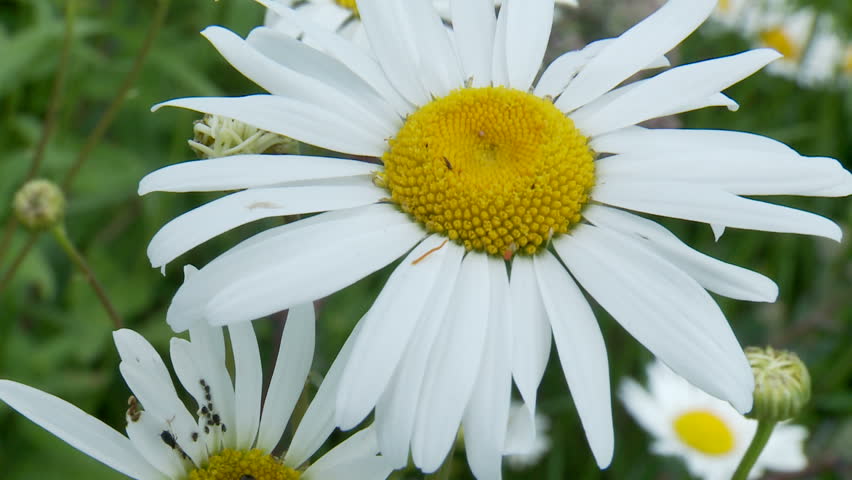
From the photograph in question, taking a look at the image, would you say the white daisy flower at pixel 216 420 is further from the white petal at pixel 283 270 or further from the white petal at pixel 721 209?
the white petal at pixel 721 209

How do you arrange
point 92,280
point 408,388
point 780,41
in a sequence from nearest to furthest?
point 408,388, point 92,280, point 780,41

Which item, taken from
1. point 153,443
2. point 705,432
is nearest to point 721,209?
point 153,443

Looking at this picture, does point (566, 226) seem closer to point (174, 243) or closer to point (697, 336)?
point (697, 336)

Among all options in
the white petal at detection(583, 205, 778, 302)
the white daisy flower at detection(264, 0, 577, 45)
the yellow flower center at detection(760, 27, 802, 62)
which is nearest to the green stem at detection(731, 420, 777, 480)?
the white petal at detection(583, 205, 778, 302)

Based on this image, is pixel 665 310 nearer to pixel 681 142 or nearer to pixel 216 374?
pixel 681 142

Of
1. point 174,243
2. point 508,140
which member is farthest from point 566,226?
point 174,243

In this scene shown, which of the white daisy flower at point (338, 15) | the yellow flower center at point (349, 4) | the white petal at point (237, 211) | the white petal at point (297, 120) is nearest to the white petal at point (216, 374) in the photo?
the white petal at point (237, 211)
